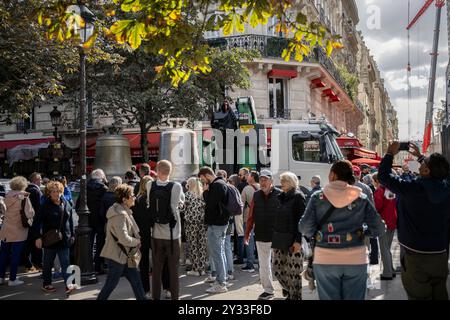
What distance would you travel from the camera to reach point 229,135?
13.4 meters

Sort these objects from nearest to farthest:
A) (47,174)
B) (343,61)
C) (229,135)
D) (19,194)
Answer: (19,194), (229,135), (47,174), (343,61)

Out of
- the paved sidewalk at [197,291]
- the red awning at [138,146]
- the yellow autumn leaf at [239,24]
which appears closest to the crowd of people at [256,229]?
the paved sidewalk at [197,291]

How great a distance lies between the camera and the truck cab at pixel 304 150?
13.2m

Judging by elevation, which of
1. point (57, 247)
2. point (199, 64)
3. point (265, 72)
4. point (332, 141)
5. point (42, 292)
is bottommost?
point (42, 292)

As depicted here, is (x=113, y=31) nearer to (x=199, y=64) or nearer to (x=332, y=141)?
(x=199, y=64)

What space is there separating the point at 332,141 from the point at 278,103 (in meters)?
13.2

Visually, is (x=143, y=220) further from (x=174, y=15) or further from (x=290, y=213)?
(x=174, y=15)

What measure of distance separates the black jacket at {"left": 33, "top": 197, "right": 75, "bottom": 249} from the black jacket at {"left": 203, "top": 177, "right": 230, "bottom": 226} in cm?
217

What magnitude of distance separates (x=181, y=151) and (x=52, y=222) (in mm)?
8307

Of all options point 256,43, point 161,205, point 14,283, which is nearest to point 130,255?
point 161,205

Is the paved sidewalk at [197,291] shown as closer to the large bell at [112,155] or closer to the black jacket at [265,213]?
the black jacket at [265,213]

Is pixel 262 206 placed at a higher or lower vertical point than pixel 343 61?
lower

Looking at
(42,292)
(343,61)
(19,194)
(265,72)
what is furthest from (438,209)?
(343,61)

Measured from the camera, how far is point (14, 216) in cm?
857
